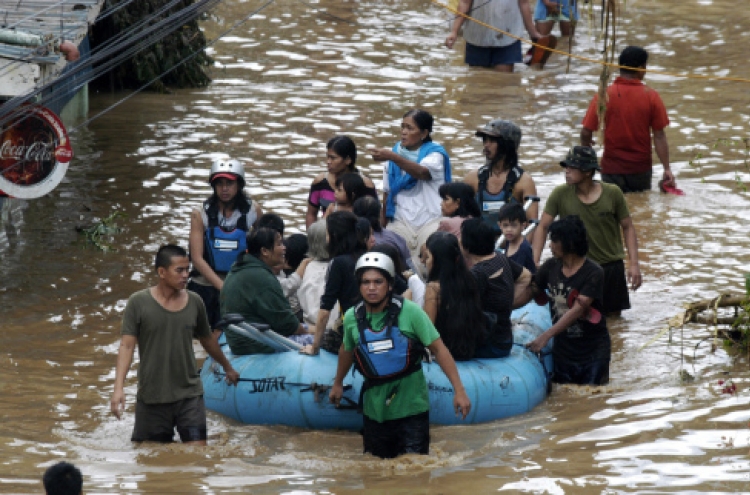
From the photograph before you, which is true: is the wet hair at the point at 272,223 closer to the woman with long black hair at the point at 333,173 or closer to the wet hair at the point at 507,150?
the woman with long black hair at the point at 333,173

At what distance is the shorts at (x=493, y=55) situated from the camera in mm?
19188

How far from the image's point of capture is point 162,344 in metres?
7.34

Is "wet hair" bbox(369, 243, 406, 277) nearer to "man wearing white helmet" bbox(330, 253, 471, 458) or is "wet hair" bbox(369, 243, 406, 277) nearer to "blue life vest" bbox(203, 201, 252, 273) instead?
"man wearing white helmet" bbox(330, 253, 471, 458)

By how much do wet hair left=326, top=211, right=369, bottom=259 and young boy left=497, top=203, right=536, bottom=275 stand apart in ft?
4.40

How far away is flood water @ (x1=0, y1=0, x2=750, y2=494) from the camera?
7.07m

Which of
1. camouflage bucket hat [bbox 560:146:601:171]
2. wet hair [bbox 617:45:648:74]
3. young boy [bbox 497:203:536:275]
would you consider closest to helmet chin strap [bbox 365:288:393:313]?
young boy [bbox 497:203:536:275]

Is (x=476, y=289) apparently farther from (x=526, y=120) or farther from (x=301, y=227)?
(x=526, y=120)

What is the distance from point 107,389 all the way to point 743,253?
5919mm

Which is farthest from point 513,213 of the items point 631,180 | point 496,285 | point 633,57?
point 631,180

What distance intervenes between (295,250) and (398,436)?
7.94 ft

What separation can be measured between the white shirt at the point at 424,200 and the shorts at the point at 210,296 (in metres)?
1.57

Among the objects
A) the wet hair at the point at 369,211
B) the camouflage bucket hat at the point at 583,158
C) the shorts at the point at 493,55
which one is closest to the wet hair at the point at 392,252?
the wet hair at the point at 369,211

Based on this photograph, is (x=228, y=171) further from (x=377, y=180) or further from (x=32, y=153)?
(x=377, y=180)

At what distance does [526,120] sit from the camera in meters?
16.6
